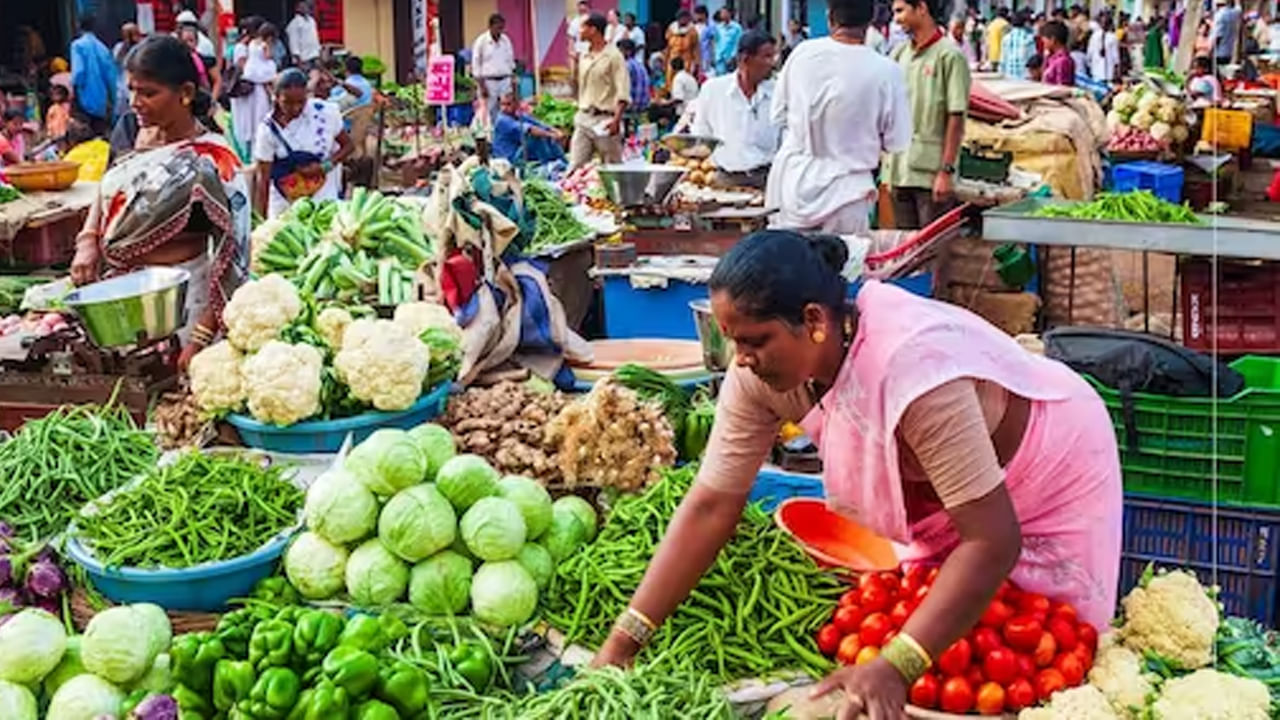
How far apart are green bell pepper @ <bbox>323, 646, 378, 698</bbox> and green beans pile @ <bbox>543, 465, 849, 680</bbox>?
0.58 m

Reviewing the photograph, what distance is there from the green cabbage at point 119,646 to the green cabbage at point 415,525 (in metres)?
0.56

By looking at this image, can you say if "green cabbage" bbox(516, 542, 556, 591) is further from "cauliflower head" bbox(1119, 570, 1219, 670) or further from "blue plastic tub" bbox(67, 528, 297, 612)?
"cauliflower head" bbox(1119, 570, 1219, 670)

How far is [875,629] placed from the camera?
267cm

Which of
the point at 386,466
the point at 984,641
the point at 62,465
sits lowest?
the point at 984,641

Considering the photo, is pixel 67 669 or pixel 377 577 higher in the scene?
pixel 377 577

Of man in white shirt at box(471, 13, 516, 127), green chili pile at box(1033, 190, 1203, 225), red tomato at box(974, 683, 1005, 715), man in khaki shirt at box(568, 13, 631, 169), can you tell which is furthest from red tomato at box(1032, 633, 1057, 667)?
man in white shirt at box(471, 13, 516, 127)

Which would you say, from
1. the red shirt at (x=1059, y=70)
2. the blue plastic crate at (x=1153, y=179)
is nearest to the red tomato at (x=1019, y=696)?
the blue plastic crate at (x=1153, y=179)

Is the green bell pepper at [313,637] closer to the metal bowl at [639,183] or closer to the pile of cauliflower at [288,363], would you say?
the pile of cauliflower at [288,363]

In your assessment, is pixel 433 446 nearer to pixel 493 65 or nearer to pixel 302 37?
pixel 493 65

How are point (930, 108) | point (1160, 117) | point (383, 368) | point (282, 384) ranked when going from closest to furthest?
point (282, 384), point (383, 368), point (930, 108), point (1160, 117)

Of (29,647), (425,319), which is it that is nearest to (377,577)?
(29,647)

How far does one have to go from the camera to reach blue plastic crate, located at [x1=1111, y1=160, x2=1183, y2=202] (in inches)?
396

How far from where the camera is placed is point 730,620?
9.36ft

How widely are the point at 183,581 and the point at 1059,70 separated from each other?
41.3 ft
